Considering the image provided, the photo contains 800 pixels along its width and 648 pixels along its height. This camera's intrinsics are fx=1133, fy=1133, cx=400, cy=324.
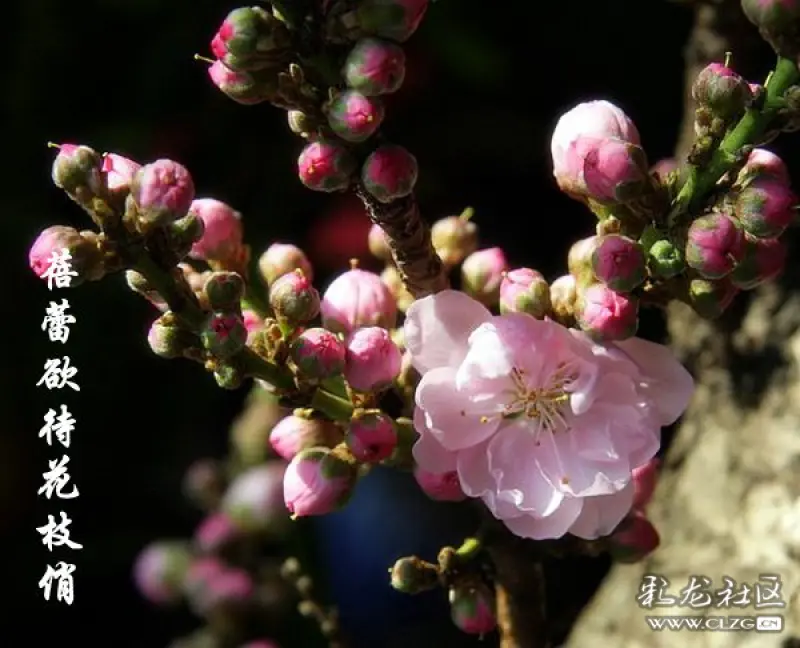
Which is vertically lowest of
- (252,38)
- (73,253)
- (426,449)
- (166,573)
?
(166,573)

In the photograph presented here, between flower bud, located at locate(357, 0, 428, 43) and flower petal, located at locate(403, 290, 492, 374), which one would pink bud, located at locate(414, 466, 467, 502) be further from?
flower bud, located at locate(357, 0, 428, 43)

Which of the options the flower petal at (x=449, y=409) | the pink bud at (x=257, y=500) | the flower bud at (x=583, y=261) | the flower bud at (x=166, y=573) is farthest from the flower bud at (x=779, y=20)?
the flower bud at (x=166, y=573)

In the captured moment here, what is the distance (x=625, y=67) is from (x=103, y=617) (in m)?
1.01

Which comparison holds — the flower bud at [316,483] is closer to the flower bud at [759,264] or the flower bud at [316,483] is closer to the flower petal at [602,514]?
the flower petal at [602,514]

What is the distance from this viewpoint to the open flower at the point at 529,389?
0.60 metres

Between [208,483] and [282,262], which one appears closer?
[282,262]

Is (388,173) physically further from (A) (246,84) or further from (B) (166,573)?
(B) (166,573)

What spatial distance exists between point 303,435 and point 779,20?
0.33 m

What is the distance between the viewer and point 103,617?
1.41m

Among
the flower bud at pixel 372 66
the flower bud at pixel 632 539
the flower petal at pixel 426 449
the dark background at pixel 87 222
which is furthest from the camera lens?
the dark background at pixel 87 222

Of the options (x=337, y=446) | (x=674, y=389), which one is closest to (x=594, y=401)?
→ (x=674, y=389)

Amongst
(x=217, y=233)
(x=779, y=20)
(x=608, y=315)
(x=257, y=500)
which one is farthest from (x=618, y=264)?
(x=257, y=500)

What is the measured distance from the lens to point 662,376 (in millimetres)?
623

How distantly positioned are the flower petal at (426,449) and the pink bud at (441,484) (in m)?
0.01
